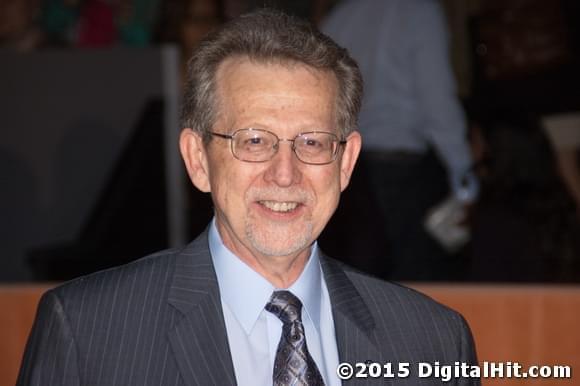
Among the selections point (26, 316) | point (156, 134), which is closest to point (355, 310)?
point (26, 316)

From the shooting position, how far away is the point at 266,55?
2.23 m

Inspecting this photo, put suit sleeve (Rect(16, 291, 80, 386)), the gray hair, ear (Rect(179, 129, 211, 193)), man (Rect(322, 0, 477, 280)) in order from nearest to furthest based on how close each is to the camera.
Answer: suit sleeve (Rect(16, 291, 80, 386)) < the gray hair < ear (Rect(179, 129, 211, 193)) < man (Rect(322, 0, 477, 280))

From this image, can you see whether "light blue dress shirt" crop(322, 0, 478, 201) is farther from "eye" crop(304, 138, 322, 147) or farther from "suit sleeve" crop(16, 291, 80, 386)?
"suit sleeve" crop(16, 291, 80, 386)

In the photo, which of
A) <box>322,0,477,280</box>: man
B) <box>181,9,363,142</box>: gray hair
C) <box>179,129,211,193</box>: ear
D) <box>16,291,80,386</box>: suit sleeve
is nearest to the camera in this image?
<box>16,291,80,386</box>: suit sleeve

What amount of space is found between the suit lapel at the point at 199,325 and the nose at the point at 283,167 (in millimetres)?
262

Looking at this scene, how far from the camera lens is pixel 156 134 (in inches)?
227

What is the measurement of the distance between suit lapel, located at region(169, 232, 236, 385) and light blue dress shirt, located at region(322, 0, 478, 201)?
10.1 ft

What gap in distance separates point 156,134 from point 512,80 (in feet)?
6.77

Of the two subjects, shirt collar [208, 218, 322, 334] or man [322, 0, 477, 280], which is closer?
shirt collar [208, 218, 322, 334]

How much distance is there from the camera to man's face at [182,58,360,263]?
2201 millimetres

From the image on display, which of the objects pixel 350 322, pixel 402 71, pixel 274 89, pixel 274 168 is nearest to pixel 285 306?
pixel 350 322

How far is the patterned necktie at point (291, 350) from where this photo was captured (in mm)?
2184

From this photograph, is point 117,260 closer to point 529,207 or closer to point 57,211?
point 57,211

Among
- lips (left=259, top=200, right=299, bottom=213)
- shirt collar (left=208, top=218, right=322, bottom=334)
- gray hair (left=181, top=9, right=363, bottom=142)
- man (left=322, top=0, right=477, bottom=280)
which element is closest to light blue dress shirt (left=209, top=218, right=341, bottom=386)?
shirt collar (left=208, top=218, right=322, bottom=334)
